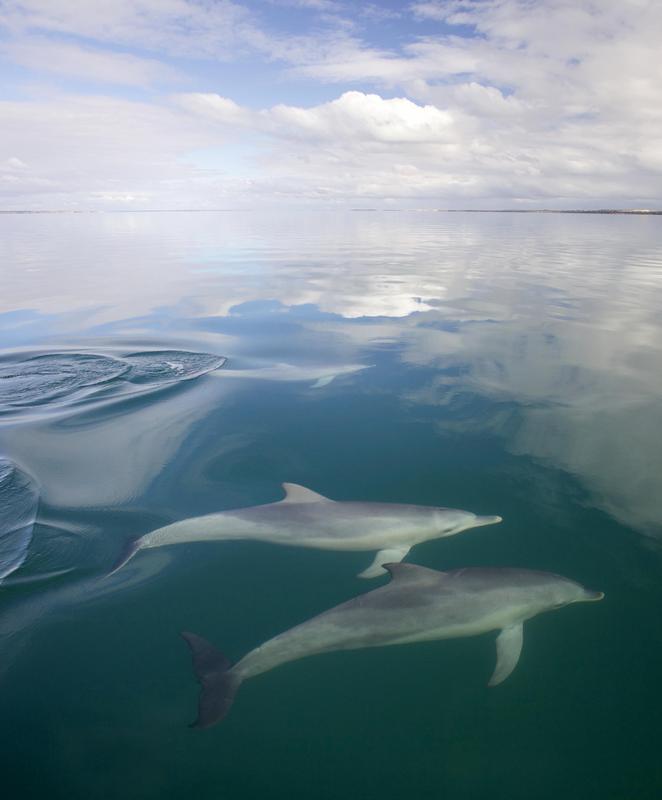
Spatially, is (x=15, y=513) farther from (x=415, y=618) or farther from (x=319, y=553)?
(x=415, y=618)

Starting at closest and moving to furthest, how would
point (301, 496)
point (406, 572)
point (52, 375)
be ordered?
1. point (406, 572)
2. point (301, 496)
3. point (52, 375)

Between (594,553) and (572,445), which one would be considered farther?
(572,445)

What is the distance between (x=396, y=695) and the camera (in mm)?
5879

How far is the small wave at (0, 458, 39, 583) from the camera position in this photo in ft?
24.8

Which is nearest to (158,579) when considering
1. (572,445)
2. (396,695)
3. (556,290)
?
(396,695)

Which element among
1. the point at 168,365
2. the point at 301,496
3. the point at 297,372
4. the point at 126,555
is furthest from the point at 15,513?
the point at 297,372

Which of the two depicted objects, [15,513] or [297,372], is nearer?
[15,513]

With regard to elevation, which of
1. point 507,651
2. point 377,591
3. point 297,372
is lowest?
point 507,651

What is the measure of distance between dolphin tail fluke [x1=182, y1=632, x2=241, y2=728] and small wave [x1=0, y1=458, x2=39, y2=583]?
3.07m

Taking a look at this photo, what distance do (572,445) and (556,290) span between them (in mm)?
20407

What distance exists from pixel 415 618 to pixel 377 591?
0.57 metres

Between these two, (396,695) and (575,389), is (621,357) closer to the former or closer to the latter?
(575,389)

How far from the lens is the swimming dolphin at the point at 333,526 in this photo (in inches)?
324

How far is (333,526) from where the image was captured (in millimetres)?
8328
